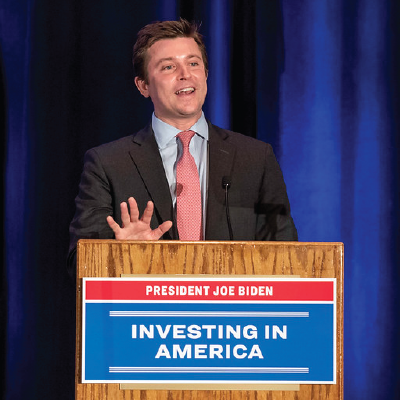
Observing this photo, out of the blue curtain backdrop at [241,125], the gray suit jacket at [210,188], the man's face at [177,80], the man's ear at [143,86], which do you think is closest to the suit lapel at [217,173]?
the gray suit jacket at [210,188]

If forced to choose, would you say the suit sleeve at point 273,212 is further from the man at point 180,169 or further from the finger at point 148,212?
the finger at point 148,212

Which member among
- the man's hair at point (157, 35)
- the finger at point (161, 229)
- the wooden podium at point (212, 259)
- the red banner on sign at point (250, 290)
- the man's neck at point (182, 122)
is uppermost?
the man's hair at point (157, 35)

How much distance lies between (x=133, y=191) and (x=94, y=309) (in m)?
0.80

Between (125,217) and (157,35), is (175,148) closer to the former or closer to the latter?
(157,35)

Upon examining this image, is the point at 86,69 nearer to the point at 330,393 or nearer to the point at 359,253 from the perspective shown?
the point at 359,253

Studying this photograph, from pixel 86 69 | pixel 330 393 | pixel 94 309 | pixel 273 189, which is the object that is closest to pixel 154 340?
pixel 94 309

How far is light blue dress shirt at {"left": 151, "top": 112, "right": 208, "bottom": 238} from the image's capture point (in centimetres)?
195

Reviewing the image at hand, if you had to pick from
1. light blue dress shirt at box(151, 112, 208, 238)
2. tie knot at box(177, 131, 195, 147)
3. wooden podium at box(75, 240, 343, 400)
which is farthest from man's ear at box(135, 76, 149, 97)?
wooden podium at box(75, 240, 343, 400)

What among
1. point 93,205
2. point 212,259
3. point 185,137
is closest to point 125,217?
point 212,259

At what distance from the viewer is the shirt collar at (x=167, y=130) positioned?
2.00 m

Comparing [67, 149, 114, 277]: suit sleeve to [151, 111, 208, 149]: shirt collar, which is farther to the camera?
[151, 111, 208, 149]: shirt collar

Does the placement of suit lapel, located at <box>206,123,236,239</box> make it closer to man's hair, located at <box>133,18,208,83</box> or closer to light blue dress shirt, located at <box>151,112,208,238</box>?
light blue dress shirt, located at <box>151,112,208,238</box>

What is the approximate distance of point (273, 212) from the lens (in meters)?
1.98

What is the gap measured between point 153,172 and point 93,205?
199mm
